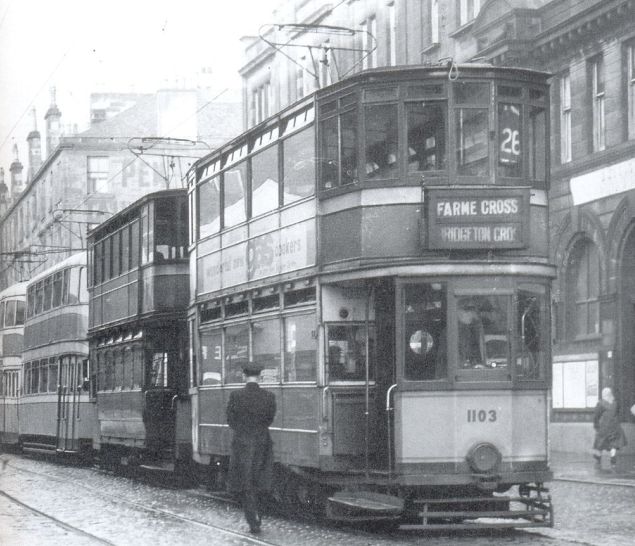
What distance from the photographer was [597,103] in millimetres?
30844

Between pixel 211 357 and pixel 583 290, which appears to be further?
pixel 583 290

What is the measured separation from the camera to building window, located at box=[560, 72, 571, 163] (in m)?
31.9

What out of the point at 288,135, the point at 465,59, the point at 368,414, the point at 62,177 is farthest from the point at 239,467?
the point at 62,177

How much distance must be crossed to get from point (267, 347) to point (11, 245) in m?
60.3

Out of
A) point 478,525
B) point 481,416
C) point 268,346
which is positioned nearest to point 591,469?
point 268,346

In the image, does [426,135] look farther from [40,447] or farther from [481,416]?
[40,447]

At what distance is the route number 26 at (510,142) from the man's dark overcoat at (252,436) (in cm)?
326

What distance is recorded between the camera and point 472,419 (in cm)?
1450

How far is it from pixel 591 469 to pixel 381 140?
13255mm

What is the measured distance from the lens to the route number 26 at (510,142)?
590 inches

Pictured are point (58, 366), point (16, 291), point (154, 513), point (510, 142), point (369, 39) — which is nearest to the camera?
point (510, 142)

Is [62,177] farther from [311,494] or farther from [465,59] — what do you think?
[311,494]

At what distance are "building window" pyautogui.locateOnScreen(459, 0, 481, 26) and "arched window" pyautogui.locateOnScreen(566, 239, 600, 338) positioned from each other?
7.00 meters

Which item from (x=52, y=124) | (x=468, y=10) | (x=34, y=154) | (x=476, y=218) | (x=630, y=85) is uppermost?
(x=52, y=124)
